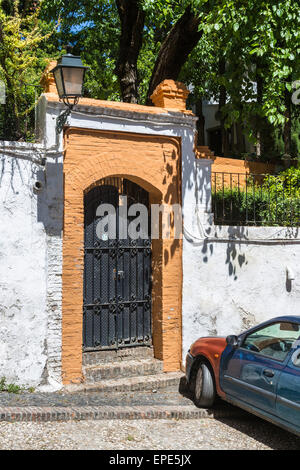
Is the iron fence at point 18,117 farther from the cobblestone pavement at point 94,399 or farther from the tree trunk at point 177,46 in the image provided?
the cobblestone pavement at point 94,399

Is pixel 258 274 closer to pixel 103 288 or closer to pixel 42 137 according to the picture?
pixel 103 288

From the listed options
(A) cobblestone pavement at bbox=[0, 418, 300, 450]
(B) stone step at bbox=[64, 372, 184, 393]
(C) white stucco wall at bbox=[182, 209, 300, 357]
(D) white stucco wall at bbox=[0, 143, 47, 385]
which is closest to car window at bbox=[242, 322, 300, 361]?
(A) cobblestone pavement at bbox=[0, 418, 300, 450]

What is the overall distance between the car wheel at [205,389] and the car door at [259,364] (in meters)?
0.34

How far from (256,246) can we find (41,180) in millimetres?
4108

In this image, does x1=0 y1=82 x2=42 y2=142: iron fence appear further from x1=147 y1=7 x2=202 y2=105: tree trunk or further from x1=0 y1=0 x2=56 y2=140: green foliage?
x1=147 y1=7 x2=202 y2=105: tree trunk

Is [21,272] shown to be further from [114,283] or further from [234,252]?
[234,252]

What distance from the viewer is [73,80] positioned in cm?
721

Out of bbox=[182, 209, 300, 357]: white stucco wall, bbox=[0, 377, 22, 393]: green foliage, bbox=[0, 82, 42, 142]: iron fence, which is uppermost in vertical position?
bbox=[0, 82, 42, 142]: iron fence

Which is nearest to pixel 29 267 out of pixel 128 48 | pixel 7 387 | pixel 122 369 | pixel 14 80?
pixel 7 387

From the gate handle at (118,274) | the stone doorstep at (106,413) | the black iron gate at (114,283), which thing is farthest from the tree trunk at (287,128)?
the stone doorstep at (106,413)

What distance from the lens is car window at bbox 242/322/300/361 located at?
597 cm

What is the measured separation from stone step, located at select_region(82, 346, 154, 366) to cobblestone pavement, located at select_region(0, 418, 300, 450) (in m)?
1.81

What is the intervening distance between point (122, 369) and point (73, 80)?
4.34 m

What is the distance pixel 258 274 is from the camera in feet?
31.0
